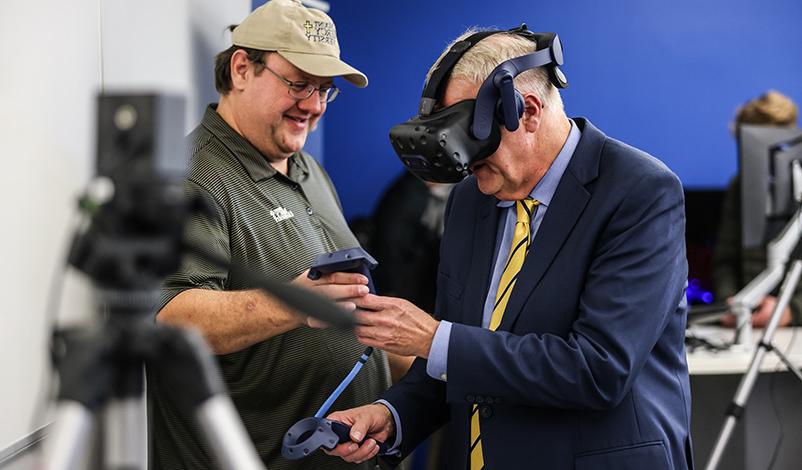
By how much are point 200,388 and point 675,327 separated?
115 centimetres

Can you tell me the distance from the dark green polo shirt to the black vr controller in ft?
0.77

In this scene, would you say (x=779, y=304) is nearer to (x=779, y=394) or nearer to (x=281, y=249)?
(x=779, y=394)

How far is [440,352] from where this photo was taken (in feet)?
5.45

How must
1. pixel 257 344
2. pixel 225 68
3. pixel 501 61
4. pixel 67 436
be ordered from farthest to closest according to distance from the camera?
pixel 225 68
pixel 257 344
pixel 501 61
pixel 67 436

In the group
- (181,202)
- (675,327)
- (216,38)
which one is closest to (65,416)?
(181,202)

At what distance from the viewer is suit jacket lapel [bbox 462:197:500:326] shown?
5.94 feet

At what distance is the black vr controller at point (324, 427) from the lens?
5.56ft

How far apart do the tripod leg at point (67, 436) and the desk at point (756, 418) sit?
9.45 ft

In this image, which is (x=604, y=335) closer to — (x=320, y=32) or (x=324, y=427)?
(x=324, y=427)

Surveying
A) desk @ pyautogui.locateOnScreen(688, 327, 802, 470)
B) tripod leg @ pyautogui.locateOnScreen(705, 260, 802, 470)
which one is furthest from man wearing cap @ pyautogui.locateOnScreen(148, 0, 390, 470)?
desk @ pyautogui.locateOnScreen(688, 327, 802, 470)

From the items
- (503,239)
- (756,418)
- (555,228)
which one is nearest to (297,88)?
(503,239)

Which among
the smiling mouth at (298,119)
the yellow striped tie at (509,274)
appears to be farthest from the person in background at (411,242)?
the yellow striped tie at (509,274)

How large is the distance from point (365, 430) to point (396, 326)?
0.79ft

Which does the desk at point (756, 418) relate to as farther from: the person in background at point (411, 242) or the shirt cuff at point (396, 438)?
the shirt cuff at point (396, 438)
